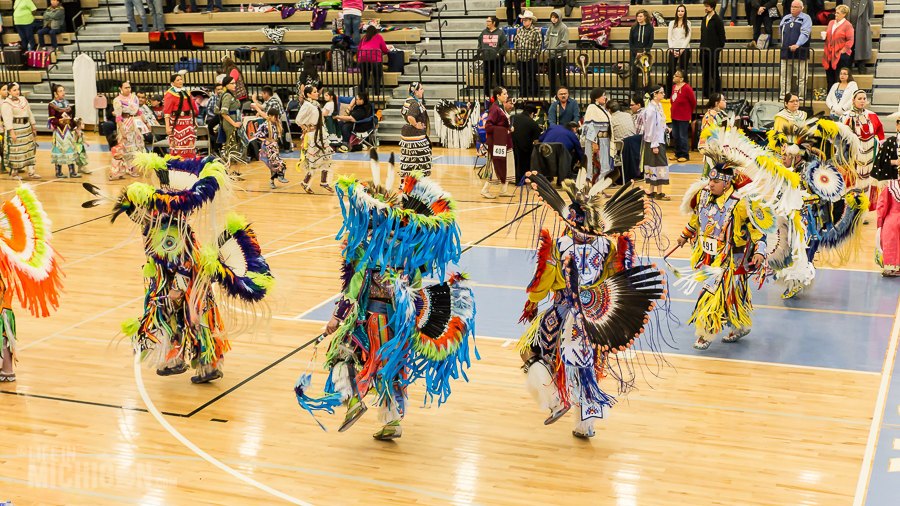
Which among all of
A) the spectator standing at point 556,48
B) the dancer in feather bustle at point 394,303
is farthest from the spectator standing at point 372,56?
the dancer in feather bustle at point 394,303

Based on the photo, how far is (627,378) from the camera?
6.08 m

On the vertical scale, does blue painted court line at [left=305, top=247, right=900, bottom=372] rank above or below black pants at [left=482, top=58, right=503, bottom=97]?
below

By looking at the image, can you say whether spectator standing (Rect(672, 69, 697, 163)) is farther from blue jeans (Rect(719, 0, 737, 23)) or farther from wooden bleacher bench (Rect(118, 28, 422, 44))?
wooden bleacher bench (Rect(118, 28, 422, 44))

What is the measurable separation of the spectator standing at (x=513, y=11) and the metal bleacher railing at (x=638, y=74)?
3.70 ft

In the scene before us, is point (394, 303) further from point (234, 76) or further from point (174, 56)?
point (174, 56)

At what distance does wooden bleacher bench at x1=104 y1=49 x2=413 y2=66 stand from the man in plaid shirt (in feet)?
9.99

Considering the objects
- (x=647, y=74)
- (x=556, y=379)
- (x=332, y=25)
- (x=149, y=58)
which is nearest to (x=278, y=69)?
(x=332, y=25)

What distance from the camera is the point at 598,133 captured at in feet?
39.7

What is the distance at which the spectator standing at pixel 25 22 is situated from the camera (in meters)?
20.9

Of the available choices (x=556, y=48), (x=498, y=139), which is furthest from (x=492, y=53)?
(x=498, y=139)

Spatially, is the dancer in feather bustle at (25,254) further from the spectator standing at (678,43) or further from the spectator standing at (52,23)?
the spectator standing at (52,23)

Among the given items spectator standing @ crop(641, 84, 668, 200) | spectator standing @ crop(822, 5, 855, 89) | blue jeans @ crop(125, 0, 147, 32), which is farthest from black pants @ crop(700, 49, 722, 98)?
blue jeans @ crop(125, 0, 147, 32)

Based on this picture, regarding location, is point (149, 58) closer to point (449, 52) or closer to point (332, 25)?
point (332, 25)

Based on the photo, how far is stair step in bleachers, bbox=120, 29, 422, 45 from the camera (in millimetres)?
18859
